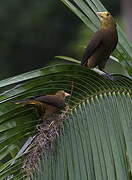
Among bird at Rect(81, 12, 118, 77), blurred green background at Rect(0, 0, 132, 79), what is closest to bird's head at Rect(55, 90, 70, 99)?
bird at Rect(81, 12, 118, 77)

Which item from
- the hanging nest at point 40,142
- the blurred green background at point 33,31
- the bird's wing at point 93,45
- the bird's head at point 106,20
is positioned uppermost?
the blurred green background at point 33,31

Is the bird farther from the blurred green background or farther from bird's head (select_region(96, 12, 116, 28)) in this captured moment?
the blurred green background

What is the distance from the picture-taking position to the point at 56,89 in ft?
11.2

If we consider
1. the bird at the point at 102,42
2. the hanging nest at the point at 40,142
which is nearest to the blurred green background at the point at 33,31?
the bird at the point at 102,42

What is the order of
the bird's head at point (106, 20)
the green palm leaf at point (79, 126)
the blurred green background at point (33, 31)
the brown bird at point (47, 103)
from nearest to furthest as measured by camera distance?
the green palm leaf at point (79, 126) < the brown bird at point (47, 103) < the bird's head at point (106, 20) < the blurred green background at point (33, 31)

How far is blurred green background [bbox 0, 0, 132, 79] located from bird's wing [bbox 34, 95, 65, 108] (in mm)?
18890

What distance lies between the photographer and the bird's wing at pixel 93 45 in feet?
13.6

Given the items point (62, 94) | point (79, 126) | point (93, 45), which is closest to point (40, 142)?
point (79, 126)

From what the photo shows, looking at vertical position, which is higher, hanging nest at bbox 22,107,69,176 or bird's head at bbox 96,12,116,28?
bird's head at bbox 96,12,116,28

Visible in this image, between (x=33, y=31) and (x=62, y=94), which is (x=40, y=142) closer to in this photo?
(x=62, y=94)

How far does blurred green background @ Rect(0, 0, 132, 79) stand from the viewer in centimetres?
2316

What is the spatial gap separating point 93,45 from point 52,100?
2.50ft

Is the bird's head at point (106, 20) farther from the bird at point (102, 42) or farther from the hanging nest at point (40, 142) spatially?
the hanging nest at point (40, 142)

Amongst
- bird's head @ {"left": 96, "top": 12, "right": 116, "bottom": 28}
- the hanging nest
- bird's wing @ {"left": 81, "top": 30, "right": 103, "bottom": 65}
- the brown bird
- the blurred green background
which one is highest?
the blurred green background
